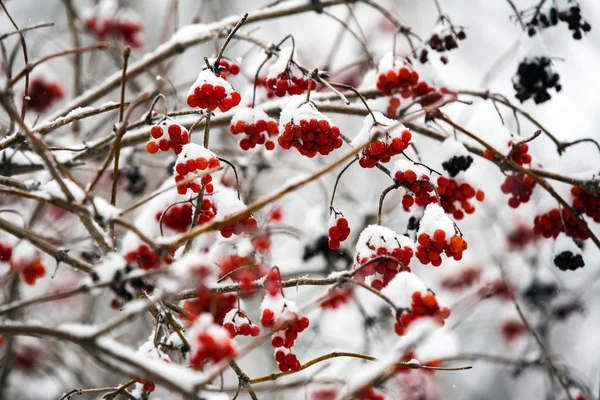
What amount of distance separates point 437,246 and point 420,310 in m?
0.33

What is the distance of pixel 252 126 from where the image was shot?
2.08 metres

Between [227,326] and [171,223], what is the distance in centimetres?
88

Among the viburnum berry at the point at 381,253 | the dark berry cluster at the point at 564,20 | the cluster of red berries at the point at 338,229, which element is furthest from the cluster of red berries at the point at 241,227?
the dark berry cluster at the point at 564,20

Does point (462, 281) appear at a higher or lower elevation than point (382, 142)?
higher

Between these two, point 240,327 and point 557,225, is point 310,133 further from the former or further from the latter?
point 557,225

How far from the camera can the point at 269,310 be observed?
5.95 feet

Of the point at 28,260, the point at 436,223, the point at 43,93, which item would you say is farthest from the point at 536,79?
the point at 43,93

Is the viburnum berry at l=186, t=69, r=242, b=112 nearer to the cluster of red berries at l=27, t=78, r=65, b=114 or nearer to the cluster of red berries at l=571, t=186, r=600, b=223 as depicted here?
the cluster of red berries at l=571, t=186, r=600, b=223

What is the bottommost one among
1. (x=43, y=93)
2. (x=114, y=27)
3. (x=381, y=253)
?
(x=381, y=253)

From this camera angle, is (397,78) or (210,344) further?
(397,78)

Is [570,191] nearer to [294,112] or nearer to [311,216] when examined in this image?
[294,112]

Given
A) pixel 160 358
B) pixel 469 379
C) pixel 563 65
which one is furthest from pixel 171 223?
pixel 469 379

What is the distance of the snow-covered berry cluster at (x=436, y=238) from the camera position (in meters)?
1.78

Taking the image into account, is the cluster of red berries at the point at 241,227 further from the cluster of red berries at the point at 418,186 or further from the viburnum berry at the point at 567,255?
the viburnum berry at the point at 567,255
